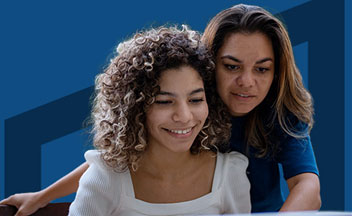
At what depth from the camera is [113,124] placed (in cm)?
Result: 152

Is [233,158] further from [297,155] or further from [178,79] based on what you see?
[178,79]

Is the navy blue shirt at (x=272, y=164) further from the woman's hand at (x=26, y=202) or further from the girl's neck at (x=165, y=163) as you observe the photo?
the woman's hand at (x=26, y=202)

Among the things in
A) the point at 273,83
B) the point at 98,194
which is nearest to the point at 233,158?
the point at 273,83

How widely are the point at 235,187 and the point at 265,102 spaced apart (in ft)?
1.15

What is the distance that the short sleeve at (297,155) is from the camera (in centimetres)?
162

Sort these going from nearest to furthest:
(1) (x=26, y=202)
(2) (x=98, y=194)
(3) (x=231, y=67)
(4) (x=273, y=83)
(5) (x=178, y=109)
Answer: (5) (x=178, y=109), (2) (x=98, y=194), (3) (x=231, y=67), (4) (x=273, y=83), (1) (x=26, y=202)

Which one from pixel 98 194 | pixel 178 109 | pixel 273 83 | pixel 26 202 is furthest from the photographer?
pixel 26 202

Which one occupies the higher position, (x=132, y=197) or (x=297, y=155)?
(x=297, y=155)

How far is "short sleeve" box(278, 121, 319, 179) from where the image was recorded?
1623mm

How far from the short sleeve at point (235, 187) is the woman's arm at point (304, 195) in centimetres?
13

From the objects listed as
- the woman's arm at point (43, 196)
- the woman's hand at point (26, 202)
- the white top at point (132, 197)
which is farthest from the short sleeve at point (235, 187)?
the woman's hand at point (26, 202)

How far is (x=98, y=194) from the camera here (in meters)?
1.48

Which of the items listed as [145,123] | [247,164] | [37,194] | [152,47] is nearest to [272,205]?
[247,164]

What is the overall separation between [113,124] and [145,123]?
0.35 feet
